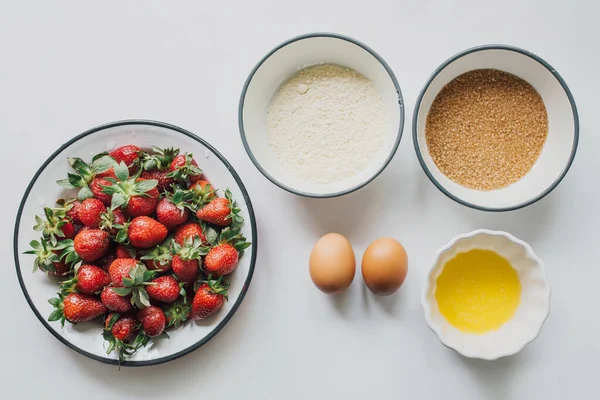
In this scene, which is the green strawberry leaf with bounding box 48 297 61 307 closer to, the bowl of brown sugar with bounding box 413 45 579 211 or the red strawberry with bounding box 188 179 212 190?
A: the red strawberry with bounding box 188 179 212 190

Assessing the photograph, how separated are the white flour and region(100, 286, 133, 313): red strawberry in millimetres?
485

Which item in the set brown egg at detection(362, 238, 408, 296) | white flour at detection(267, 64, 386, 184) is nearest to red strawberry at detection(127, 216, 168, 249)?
white flour at detection(267, 64, 386, 184)

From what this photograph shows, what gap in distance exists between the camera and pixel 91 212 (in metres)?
1.19

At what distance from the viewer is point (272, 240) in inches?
52.7

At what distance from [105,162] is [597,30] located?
4.07ft

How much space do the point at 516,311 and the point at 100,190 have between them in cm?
103

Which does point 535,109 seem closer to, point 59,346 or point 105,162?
point 105,162

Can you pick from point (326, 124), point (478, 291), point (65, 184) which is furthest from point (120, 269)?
point (478, 291)

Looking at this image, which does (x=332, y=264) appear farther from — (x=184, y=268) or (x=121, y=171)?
(x=121, y=171)

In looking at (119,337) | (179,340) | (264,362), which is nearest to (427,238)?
(264,362)

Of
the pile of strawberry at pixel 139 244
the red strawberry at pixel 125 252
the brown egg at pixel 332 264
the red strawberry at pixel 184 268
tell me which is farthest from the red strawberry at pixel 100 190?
the brown egg at pixel 332 264

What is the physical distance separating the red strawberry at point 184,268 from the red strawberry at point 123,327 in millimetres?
150

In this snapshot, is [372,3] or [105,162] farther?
[372,3]

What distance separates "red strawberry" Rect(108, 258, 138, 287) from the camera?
3.80 ft
